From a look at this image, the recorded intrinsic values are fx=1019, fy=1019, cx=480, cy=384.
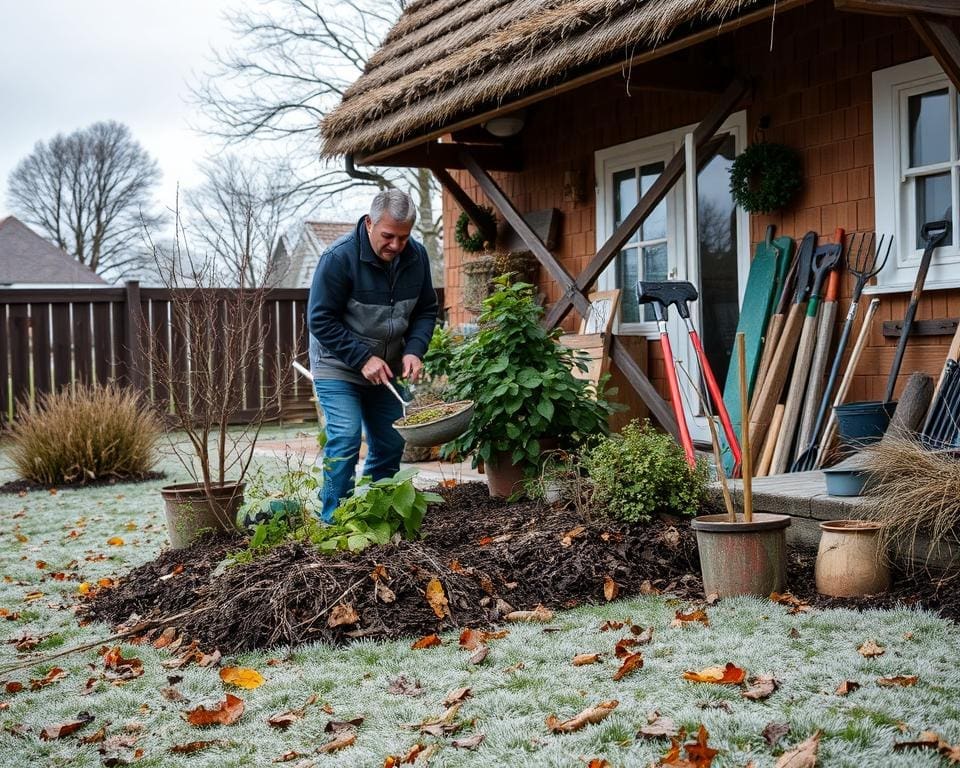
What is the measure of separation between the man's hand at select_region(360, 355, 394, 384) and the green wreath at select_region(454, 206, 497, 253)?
4866 mm

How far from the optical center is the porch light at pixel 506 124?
8.78m

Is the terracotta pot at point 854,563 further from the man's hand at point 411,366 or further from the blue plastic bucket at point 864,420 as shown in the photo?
the man's hand at point 411,366

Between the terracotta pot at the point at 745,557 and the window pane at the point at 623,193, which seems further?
the window pane at the point at 623,193

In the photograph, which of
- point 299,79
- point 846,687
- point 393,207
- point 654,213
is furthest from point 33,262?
point 846,687

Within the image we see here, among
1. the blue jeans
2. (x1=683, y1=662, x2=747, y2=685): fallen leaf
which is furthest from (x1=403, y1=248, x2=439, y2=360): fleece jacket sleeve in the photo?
(x1=683, y1=662, x2=747, y2=685): fallen leaf

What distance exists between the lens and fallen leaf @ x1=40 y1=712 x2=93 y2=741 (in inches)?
113

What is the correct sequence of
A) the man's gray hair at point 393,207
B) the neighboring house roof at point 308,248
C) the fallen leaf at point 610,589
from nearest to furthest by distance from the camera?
the fallen leaf at point 610,589 → the man's gray hair at point 393,207 → the neighboring house roof at point 308,248

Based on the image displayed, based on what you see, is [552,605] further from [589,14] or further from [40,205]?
[40,205]

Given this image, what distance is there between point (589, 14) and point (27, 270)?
34903mm

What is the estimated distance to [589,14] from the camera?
233 inches

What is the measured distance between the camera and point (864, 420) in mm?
5457

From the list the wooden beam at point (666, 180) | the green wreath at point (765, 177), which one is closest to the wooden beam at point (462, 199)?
the wooden beam at point (666, 180)

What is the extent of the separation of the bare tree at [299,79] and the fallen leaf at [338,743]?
20.1 m

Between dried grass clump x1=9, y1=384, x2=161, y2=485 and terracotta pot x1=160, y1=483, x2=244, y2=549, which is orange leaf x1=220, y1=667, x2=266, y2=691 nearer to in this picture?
terracotta pot x1=160, y1=483, x2=244, y2=549
